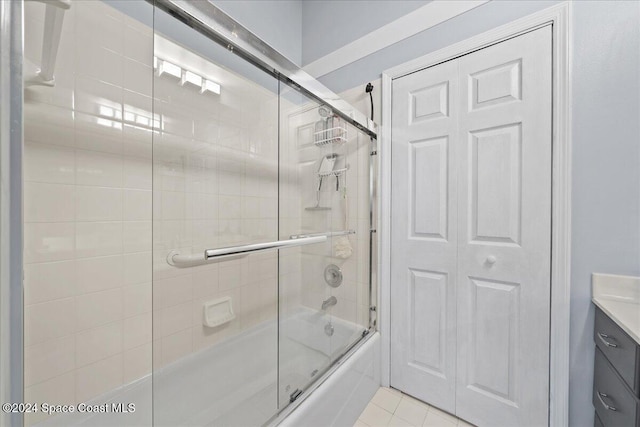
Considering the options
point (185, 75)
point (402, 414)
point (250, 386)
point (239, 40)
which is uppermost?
point (239, 40)

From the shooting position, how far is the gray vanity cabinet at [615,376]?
0.77 m

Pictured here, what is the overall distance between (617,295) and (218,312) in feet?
5.08

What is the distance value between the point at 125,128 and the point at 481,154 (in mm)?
1639

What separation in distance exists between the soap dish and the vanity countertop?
1.33 metres

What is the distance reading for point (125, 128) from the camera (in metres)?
1.07

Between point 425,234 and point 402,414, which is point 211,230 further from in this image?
point 402,414

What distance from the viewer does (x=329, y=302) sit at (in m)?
1.39

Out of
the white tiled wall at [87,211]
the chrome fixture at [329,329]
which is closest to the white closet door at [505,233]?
the chrome fixture at [329,329]

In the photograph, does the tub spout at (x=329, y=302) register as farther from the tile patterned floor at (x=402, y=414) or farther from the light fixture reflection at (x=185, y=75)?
the light fixture reflection at (x=185, y=75)

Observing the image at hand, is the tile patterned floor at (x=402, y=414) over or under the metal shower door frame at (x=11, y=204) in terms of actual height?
under

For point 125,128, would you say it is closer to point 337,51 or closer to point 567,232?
point 337,51

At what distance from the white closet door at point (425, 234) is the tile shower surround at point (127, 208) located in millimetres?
683

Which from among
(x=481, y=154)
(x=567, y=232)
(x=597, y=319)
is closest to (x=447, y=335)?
(x=597, y=319)

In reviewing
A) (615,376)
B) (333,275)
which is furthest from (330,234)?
(615,376)
